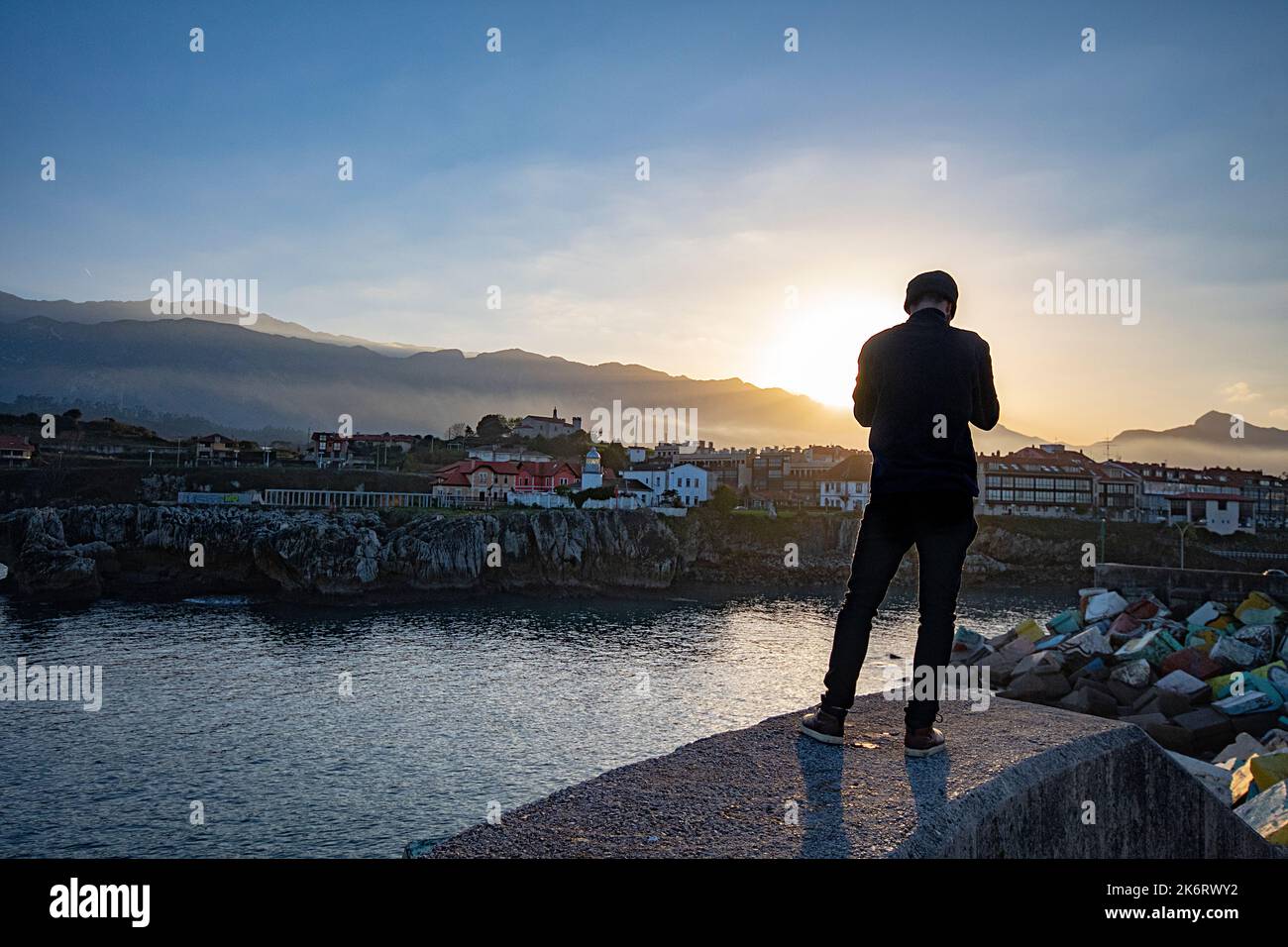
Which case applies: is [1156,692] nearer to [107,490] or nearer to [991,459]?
[107,490]

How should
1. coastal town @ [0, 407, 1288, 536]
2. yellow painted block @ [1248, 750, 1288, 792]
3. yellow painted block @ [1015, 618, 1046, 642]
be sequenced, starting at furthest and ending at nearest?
1. coastal town @ [0, 407, 1288, 536]
2. yellow painted block @ [1015, 618, 1046, 642]
3. yellow painted block @ [1248, 750, 1288, 792]

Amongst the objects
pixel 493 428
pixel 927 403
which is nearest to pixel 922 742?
pixel 927 403

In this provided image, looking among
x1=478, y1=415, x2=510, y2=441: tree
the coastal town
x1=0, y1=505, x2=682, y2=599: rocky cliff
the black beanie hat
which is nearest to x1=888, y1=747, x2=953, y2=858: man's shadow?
the black beanie hat

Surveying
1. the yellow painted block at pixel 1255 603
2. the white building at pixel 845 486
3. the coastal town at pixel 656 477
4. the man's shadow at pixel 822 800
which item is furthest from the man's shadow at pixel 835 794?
the white building at pixel 845 486

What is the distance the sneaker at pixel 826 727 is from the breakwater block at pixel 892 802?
62 millimetres

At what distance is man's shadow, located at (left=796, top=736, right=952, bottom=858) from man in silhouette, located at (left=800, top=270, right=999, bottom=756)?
0.16 metres

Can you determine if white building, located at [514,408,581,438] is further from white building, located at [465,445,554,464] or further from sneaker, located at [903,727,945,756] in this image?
sneaker, located at [903,727,945,756]

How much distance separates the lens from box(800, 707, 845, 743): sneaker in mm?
5246

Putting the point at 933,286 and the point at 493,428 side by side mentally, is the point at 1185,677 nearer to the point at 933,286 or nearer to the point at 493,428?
the point at 933,286

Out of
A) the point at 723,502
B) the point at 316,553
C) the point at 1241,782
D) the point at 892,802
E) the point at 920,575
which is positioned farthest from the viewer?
the point at 723,502

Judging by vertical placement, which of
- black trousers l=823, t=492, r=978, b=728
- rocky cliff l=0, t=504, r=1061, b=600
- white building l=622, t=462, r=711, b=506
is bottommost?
rocky cliff l=0, t=504, r=1061, b=600

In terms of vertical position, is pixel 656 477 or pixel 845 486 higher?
pixel 656 477

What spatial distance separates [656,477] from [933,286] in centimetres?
10536

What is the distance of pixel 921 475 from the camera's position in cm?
488
